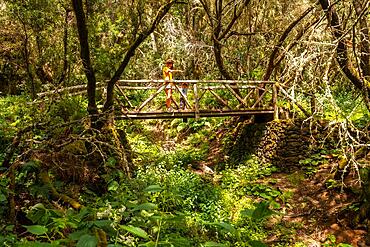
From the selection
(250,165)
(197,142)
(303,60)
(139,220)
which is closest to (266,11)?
(197,142)

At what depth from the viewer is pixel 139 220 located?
6.48 ft

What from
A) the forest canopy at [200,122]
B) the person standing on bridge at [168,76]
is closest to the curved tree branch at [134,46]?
the forest canopy at [200,122]

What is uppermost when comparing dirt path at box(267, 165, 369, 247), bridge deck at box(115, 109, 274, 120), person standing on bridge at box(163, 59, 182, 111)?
person standing on bridge at box(163, 59, 182, 111)

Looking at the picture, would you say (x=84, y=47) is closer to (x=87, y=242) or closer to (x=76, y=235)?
(x=76, y=235)

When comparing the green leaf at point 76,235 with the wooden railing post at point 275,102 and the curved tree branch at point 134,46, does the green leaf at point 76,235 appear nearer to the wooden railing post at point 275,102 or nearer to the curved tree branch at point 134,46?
the curved tree branch at point 134,46

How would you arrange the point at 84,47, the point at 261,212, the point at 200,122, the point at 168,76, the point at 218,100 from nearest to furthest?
the point at 261,212 < the point at 84,47 < the point at 168,76 < the point at 218,100 < the point at 200,122

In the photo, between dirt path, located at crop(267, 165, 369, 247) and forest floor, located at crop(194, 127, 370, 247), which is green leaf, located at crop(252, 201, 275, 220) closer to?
forest floor, located at crop(194, 127, 370, 247)

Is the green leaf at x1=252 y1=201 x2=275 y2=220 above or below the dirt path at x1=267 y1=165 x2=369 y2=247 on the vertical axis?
above

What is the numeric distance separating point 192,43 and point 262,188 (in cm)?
759

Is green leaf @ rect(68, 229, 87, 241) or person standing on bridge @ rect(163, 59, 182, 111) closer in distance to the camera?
green leaf @ rect(68, 229, 87, 241)

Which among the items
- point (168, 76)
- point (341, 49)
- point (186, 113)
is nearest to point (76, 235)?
point (341, 49)

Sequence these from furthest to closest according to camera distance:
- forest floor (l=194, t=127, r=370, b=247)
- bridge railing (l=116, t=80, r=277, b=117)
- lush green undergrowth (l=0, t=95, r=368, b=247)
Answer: bridge railing (l=116, t=80, r=277, b=117) → forest floor (l=194, t=127, r=370, b=247) → lush green undergrowth (l=0, t=95, r=368, b=247)

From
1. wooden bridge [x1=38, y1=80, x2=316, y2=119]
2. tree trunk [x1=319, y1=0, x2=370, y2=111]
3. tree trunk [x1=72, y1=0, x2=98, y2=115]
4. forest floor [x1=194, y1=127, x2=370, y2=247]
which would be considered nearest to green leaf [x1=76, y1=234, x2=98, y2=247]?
tree trunk [x1=72, y1=0, x2=98, y2=115]

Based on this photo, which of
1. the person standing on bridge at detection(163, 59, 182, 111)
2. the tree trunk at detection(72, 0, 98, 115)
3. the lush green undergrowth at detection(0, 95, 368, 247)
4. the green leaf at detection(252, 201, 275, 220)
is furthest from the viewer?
the person standing on bridge at detection(163, 59, 182, 111)
